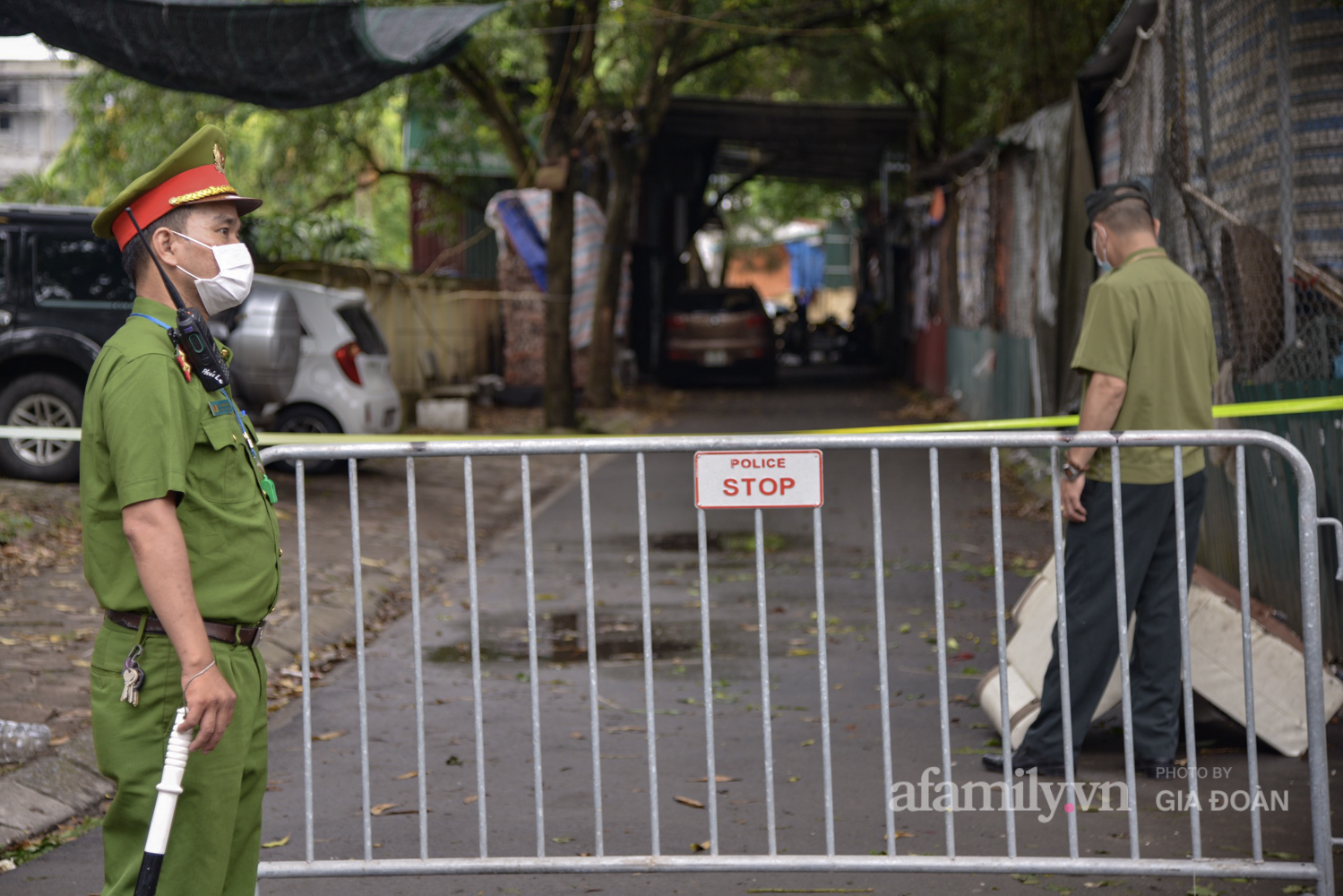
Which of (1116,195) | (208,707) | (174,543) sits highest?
(1116,195)

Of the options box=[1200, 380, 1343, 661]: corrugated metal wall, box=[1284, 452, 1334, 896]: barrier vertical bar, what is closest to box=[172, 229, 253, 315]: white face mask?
box=[1284, 452, 1334, 896]: barrier vertical bar

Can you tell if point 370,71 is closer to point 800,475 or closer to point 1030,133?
point 800,475

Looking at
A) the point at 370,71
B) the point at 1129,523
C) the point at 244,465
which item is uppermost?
the point at 370,71

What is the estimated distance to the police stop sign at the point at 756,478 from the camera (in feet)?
12.7

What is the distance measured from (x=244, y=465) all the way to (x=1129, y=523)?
3031 mm

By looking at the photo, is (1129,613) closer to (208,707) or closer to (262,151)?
(208,707)

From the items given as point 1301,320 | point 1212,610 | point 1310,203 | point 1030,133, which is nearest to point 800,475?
point 1212,610

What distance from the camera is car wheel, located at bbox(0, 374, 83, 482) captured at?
35.2 ft

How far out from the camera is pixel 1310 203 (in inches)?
283

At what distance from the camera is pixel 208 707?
8.86 ft

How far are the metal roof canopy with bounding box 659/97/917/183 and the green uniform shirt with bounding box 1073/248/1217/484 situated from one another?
19.2 metres

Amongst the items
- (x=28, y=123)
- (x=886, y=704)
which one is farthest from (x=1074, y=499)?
(x=28, y=123)

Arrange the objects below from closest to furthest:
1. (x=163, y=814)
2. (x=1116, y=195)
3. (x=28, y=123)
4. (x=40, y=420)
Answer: (x=163, y=814) → (x=1116, y=195) → (x=40, y=420) → (x=28, y=123)

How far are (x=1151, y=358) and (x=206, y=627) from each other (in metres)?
3.27
